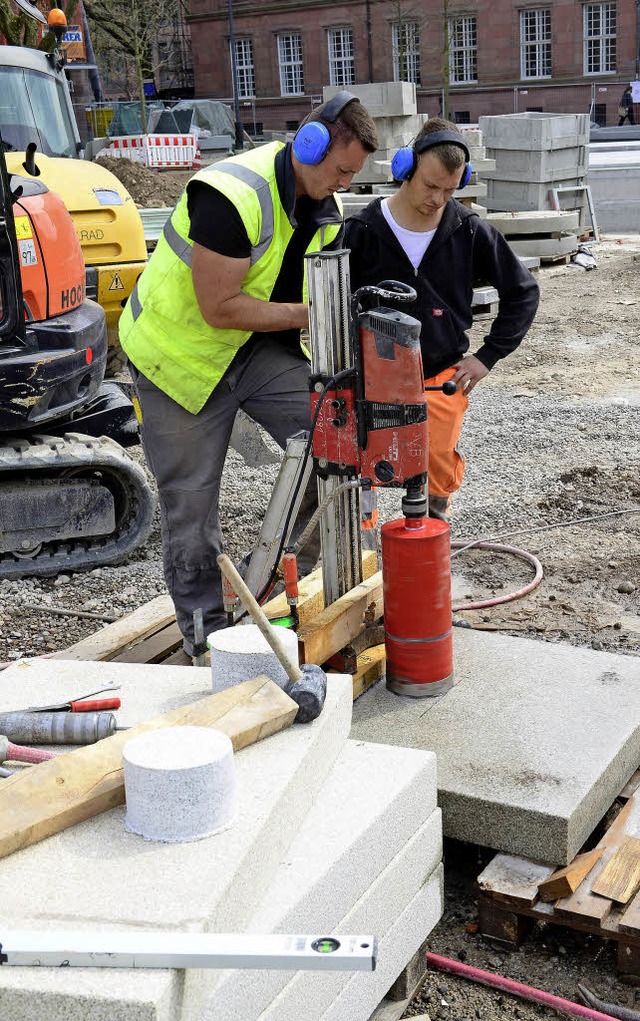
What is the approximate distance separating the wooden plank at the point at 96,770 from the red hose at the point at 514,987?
0.90 metres

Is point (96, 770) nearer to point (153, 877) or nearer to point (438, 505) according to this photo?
point (153, 877)

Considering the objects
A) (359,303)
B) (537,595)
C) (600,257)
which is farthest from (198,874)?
(600,257)

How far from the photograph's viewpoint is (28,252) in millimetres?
5785

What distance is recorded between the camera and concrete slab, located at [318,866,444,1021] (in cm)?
262

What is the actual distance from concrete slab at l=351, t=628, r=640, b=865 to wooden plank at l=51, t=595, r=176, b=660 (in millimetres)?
1191

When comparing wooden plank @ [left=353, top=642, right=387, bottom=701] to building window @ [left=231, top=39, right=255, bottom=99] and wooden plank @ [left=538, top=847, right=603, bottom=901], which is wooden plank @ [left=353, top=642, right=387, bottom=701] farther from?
building window @ [left=231, top=39, right=255, bottom=99]

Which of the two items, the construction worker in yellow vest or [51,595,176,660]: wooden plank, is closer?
the construction worker in yellow vest

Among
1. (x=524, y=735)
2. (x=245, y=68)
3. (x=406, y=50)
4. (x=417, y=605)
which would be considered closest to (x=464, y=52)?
(x=406, y=50)

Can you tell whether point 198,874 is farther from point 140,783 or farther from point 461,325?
point 461,325

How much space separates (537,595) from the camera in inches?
212

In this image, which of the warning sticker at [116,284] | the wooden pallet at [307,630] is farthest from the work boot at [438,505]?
the warning sticker at [116,284]

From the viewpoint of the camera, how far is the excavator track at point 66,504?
6004 millimetres

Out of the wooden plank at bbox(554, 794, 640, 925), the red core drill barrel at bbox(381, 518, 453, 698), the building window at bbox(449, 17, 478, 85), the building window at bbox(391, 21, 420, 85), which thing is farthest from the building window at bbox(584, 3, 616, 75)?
the wooden plank at bbox(554, 794, 640, 925)

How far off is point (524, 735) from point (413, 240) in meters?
2.06
